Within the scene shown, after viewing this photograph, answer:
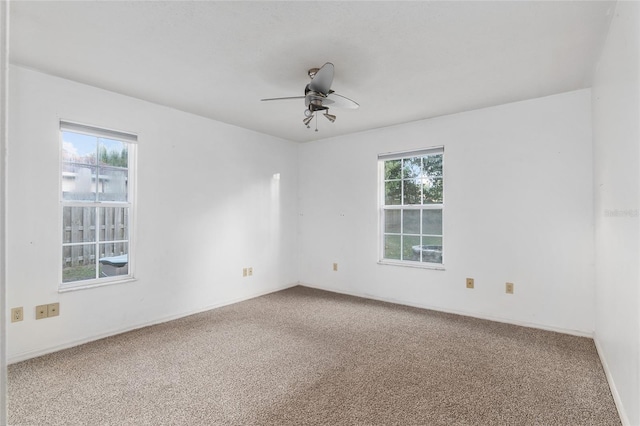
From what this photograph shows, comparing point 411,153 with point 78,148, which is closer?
point 78,148

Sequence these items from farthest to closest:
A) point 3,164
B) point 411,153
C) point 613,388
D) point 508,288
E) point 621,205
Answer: point 411,153 < point 508,288 < point 613,388 < point 621,205 < point 3,164

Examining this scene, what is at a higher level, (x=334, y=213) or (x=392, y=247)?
(x=334, y=213)

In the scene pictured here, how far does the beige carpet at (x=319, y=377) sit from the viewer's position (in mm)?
1911

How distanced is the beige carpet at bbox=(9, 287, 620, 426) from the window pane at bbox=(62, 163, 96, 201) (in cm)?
134

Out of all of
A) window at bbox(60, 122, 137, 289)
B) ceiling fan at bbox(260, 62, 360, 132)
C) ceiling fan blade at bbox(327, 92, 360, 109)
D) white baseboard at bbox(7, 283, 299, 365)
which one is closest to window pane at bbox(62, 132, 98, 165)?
window at bbox(60, 122, 137, 289)

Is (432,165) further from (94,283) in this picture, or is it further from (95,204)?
(94,283)

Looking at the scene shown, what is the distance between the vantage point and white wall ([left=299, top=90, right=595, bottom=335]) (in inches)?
123

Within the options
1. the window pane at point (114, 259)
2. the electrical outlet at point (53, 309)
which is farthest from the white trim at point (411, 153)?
the electrical outlet at point (53, 309)

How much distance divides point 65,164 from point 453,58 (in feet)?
11.1

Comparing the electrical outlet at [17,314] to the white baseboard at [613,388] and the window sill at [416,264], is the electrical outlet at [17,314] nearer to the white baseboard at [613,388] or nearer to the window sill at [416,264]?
the window sill at [416,264]

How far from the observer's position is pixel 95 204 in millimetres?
3100

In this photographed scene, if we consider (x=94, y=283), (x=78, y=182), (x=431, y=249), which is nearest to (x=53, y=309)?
(x=94, y=283)

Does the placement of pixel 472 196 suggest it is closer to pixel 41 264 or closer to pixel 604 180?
pixel 604 180

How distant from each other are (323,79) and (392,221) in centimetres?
255
